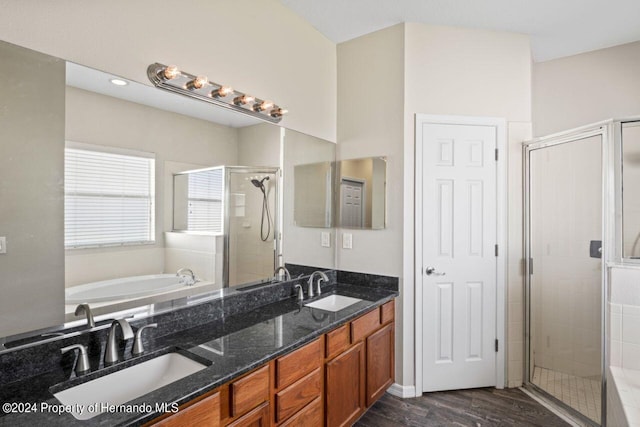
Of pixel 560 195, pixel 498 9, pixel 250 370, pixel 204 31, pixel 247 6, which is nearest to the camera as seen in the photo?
pixel 250 370

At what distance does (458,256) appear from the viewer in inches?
105

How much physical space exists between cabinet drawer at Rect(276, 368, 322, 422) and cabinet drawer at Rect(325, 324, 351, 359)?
0.44ft

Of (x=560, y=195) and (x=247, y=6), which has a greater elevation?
(x=247, y=6)

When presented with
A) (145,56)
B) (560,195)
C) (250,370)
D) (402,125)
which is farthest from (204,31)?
(560,195)

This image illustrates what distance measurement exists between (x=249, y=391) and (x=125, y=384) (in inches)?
18.6

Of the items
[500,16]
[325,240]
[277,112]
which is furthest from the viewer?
[325,240]

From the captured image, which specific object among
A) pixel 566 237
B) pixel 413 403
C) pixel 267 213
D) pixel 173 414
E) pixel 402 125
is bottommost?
pixel 413 403

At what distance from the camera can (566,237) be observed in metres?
2.54

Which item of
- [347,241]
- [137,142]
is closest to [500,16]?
[347,241]

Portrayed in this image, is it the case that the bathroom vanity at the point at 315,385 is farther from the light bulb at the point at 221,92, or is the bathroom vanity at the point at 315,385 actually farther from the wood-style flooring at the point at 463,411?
the light bulb at the point at 221,92

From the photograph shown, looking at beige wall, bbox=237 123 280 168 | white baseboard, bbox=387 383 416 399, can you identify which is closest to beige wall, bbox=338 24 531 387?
white baseboard, bbox=387 383 416 399

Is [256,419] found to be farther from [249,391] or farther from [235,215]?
[235,215]

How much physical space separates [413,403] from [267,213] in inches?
71.5

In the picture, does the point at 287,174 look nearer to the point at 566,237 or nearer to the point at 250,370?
the point at 250,370
